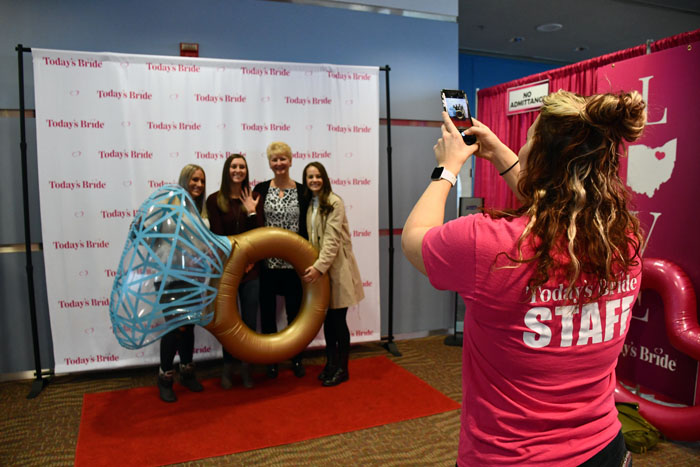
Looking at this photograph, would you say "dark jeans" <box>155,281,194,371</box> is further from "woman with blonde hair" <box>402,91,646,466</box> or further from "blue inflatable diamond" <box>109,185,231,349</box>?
"woman with blonde hair" <box>402,91,646,466</box>

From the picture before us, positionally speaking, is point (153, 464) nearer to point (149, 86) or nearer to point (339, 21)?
point (149, 86)

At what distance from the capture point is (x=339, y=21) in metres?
3.96

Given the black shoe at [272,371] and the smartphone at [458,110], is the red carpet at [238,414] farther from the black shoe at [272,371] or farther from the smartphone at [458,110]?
the smartphone at [458,110]

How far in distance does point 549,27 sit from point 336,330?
4.83 meters

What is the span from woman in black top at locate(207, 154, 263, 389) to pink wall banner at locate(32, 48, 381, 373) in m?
0.30

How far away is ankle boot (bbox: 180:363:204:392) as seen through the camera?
3.23 meters

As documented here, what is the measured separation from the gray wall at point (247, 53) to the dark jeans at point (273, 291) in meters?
1.01

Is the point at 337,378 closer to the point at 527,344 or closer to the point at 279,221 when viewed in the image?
the point at 279,221

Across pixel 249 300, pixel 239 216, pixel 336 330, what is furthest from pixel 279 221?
pixel 336 330

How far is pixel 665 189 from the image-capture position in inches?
113

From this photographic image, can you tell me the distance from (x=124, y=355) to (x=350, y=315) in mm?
1623

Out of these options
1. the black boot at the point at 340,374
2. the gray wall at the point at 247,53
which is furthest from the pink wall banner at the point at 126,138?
the black boot at the point at 340,374

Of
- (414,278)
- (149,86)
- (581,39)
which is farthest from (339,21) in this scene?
(581,39)

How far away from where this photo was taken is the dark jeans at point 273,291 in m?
3.37
